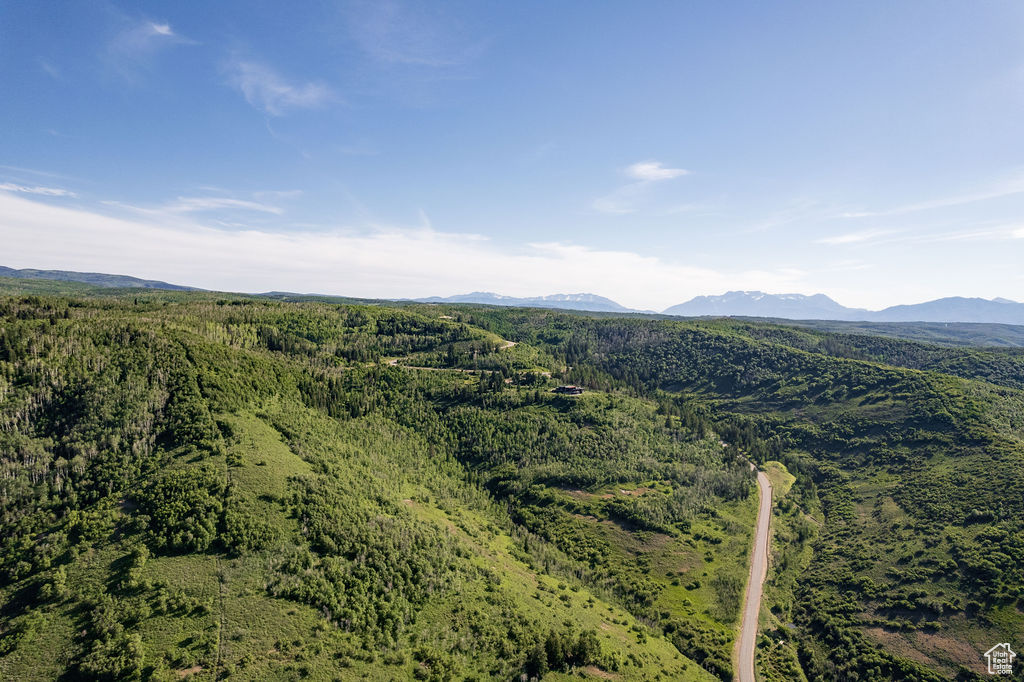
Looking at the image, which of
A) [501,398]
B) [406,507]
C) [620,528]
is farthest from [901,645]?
[501,398]

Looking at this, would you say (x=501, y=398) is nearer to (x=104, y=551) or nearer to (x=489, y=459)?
(x=489, y=459)

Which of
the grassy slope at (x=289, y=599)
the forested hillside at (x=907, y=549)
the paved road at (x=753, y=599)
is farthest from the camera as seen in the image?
the forested hillside at (x=907, y=549)

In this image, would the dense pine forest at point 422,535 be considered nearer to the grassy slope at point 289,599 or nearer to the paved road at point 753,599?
the grassy slope at point 289,599

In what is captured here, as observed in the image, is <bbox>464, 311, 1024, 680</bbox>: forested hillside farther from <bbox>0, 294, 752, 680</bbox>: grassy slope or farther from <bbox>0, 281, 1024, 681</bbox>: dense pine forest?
<bbox>0, 294, 752, 680</bbox>: grassy slope

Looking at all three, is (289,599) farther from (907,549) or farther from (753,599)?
(907,549)

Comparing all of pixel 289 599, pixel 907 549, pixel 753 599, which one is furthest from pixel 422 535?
pixel 907 549

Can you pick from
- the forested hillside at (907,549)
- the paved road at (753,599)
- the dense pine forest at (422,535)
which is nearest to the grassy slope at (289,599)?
the dense pine forest at (422,535)

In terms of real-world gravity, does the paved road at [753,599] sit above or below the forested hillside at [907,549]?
below

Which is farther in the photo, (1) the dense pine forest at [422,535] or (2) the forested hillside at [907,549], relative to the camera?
(2) the forested hillside at [907,549]
